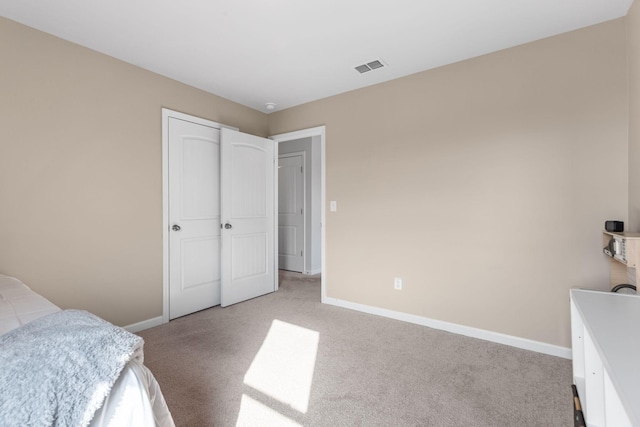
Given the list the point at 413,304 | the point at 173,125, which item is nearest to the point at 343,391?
the point at 413,304

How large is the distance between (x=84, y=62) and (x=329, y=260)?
111 inches

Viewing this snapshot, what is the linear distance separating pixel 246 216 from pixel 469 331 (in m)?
2.56

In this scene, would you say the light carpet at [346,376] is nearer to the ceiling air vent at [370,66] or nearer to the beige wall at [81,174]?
the beige wall at [81,174]

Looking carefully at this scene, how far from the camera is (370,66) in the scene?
2.64 meters

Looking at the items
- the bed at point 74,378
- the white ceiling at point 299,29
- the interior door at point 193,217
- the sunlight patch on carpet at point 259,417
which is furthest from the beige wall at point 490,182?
the bed at point 74,378

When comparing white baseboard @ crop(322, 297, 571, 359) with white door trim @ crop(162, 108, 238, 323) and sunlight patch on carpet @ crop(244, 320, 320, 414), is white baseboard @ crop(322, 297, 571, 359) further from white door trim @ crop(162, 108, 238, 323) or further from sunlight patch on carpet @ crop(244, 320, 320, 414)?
white door trim @ crop(162, 108, 238, 323)

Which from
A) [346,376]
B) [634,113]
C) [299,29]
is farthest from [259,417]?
[634,113]

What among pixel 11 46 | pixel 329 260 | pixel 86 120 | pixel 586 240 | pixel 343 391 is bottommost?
pixel 343 391

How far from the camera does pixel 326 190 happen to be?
3.39 metres

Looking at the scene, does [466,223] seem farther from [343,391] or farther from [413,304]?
[343,391]

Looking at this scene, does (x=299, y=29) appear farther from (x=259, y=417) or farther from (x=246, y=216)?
(x=259, y=417)

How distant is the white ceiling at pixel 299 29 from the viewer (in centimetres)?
185

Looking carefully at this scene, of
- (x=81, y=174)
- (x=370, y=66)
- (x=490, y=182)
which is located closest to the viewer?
(x=81, y=174)

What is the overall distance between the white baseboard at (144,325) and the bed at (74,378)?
1.87 metres
